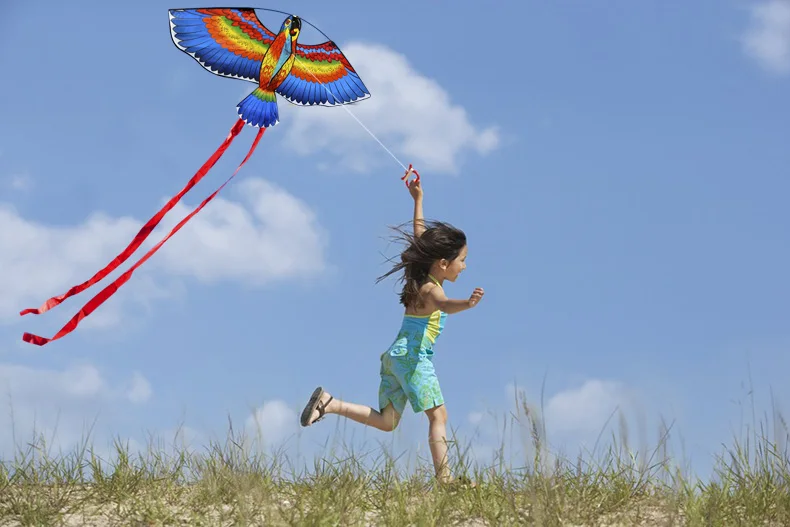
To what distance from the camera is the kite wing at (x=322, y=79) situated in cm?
568

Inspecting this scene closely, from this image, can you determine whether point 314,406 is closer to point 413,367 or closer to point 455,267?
point 413,367

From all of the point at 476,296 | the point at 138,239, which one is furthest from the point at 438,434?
the point at 138,239

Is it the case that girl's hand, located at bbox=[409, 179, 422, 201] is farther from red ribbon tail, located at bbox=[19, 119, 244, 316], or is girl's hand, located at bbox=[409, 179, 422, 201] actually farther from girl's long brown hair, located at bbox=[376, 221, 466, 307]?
red ribbon tail, located at bbox=[19, 119, 244, 316]

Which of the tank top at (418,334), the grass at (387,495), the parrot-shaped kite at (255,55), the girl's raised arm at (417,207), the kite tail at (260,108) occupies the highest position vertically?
the parrot-shaped kite at (255,55)

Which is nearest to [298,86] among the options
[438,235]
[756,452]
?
[438,235]

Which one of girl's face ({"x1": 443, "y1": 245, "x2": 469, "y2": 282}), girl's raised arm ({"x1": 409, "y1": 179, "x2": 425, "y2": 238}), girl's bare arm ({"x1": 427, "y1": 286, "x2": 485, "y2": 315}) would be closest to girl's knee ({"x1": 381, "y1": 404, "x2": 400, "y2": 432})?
girl's bare arm ({"x1": 427, "y1": 286, "x2": 485, "y2": 315})

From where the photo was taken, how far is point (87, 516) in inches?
179

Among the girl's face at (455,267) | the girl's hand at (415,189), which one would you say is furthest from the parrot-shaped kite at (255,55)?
the girl's face at (455,267)

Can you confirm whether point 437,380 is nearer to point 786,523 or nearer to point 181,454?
point 181,454

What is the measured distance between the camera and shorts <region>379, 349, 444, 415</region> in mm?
5137

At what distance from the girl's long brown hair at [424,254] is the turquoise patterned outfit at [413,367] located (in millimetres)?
96

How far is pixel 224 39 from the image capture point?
537cm

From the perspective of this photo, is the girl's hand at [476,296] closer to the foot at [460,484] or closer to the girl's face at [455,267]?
the girl's face at [455,267]

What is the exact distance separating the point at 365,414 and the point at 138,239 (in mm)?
1768
